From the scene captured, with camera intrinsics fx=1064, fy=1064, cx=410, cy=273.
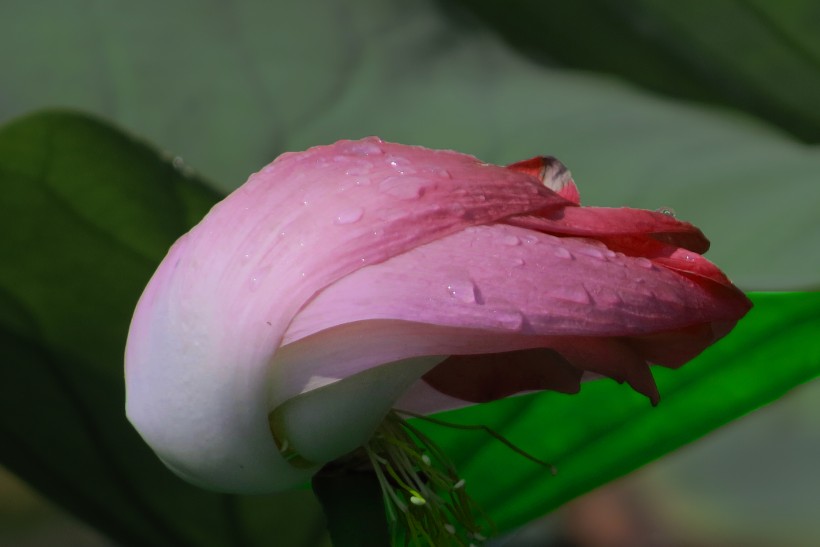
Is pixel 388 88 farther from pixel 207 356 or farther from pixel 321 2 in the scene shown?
pixel 207 356

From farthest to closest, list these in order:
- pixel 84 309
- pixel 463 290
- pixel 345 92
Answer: pixel 345 92, pixel 84 309, pixel 463 290

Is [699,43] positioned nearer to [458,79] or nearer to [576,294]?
[458,79]

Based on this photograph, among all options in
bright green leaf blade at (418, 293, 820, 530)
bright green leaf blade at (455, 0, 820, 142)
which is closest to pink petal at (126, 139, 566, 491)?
bright green leaf blade at (418, 293, 820, 530)

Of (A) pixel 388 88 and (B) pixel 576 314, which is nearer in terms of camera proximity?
(B) pixel 576 314

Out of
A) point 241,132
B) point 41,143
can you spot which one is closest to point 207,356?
point 41,143

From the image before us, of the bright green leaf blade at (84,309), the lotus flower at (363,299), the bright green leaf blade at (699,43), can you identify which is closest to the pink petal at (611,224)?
the lotus flower at (363,299)

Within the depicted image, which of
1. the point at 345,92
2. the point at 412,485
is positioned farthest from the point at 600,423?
the point at 345,92

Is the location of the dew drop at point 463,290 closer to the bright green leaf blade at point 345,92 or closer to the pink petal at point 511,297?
the pink petal at point 511,297
